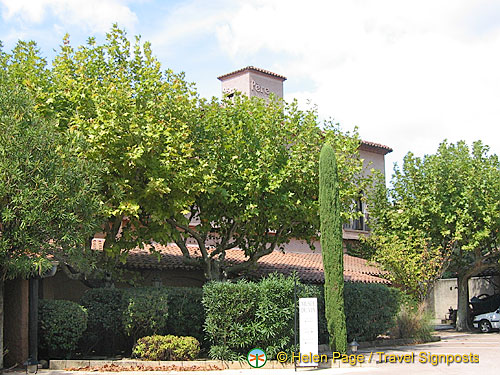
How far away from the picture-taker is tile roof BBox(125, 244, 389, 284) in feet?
74.6

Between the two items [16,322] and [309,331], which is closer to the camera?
[16,322]

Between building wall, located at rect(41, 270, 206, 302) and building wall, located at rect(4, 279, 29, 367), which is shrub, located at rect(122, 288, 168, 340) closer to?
building wall, located at rect(41, 270, 206, 302)

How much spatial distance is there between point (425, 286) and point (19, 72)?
1940 centimetres

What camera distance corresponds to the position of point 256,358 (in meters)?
17.2

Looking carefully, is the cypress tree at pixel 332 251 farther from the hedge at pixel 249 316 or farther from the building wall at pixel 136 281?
the building wall at pixel 136 281

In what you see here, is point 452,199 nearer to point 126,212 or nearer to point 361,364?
point 361,364

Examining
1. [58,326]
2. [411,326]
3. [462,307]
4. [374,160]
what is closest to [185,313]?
[58,326]

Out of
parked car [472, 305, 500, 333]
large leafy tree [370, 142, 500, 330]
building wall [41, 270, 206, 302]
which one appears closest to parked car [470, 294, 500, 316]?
parked car [472, 305, 500, 333]

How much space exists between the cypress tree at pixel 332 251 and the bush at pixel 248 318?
1.18 m

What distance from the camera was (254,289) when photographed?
17812 millimetres

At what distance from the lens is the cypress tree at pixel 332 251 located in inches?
700

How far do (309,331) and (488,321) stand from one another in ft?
58.3

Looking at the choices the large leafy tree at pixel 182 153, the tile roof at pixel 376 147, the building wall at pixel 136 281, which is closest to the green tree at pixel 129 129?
the large leafy tree at pixel 182 153

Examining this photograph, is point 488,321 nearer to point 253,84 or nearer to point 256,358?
point 253,84
